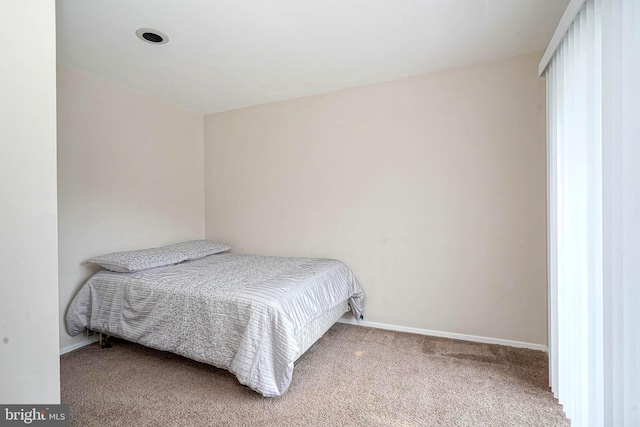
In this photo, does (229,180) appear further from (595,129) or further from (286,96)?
(595,129)

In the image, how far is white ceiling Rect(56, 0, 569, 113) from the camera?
1771 mm

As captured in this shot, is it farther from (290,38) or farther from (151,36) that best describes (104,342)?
(290,38)

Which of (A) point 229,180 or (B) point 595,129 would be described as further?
(A) point 229,180

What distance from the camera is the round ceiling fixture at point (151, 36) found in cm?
197

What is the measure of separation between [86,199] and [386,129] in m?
2.87

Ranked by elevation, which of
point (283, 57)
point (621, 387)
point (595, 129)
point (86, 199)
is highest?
point (283, 57)

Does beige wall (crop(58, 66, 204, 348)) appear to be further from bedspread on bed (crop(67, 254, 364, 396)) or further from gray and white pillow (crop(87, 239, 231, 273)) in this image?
bedspread on bed (crop(67, 254, 364, 396))

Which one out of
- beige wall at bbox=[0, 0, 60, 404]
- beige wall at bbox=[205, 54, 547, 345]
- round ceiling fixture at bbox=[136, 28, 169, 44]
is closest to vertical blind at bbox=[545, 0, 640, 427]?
beige wall at bbox=[205, 54, 547, 345]

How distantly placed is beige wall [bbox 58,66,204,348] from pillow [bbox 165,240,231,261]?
334 mm

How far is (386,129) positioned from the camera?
2.82m

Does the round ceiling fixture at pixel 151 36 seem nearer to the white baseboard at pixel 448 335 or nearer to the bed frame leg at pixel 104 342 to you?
the bed frame leg at pixel 104 342

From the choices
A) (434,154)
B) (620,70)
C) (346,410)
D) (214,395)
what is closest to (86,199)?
(214,395)

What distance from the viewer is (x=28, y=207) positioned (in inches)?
41.1

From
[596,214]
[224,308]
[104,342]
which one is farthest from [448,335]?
[104,342]
